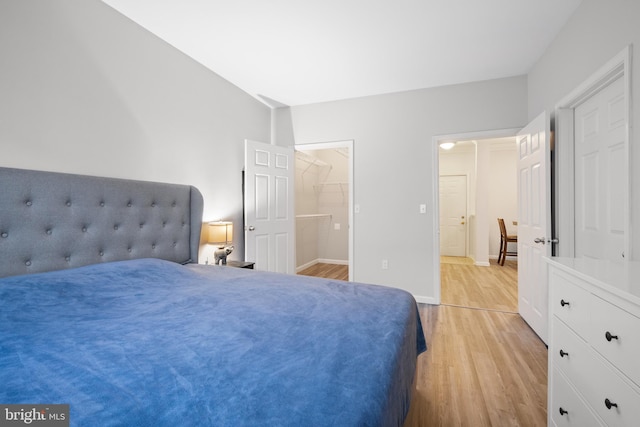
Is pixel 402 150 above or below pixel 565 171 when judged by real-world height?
above

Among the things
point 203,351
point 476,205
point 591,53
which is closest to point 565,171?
point 591,53

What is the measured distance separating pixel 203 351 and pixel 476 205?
5.90m

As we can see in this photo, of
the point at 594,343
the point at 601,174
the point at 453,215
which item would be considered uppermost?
the point at 601,174

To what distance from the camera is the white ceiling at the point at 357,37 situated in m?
1.99

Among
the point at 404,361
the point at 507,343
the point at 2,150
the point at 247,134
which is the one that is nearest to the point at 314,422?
the point at 404,361

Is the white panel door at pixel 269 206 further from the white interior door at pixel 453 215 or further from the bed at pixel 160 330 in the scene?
the white interior door at pixel 453 215

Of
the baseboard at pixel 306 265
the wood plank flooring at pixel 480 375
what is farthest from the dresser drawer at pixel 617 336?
the baseboard at pixel 306 265

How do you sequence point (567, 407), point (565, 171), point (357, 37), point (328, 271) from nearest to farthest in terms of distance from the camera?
point (567, 407), point (565, 171), point (357, 37), point (328, 271)

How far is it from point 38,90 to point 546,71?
3.92m

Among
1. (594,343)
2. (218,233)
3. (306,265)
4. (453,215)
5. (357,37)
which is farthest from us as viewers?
(453,215)

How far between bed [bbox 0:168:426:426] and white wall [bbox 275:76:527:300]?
1905 millimetres

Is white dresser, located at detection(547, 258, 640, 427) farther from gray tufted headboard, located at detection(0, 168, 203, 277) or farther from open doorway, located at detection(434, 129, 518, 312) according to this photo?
open doorway, located at detection(434, 129, 518, 312)

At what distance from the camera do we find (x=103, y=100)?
76.0 inches

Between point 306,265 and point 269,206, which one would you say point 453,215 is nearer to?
point 306,265
